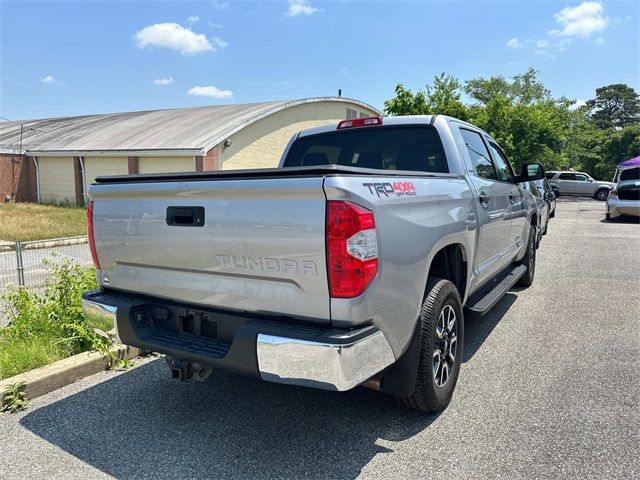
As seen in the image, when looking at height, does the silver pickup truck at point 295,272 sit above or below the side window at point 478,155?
below

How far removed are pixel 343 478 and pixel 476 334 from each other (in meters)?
2.86

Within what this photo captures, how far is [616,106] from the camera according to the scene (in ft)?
257

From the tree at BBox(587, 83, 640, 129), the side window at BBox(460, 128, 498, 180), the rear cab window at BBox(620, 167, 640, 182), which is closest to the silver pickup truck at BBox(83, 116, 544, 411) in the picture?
the side window at BBox(460, 128, 498, 180)

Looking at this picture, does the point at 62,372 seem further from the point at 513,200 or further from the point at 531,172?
the point at 531,172

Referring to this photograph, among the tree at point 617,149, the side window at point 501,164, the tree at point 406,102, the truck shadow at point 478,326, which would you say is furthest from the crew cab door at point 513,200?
the tree at point 617,149

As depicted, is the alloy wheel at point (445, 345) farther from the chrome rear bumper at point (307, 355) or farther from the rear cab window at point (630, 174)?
the rear cab window at point (630, 174)

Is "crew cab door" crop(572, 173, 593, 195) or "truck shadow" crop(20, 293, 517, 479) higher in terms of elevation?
"crew cab door" crop(572, 173, 593, 195)

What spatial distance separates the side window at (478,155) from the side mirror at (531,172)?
0.83 m

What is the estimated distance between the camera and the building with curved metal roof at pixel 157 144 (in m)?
19.8

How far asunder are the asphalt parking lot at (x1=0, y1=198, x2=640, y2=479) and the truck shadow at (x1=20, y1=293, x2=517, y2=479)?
0.01 metres

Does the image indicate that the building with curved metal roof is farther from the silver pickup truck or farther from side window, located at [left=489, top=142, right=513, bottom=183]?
the silver pickup truck

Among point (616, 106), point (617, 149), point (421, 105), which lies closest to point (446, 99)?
point (421, 105)

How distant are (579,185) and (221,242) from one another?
33687mm

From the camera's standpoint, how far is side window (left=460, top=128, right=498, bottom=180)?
4.48m
